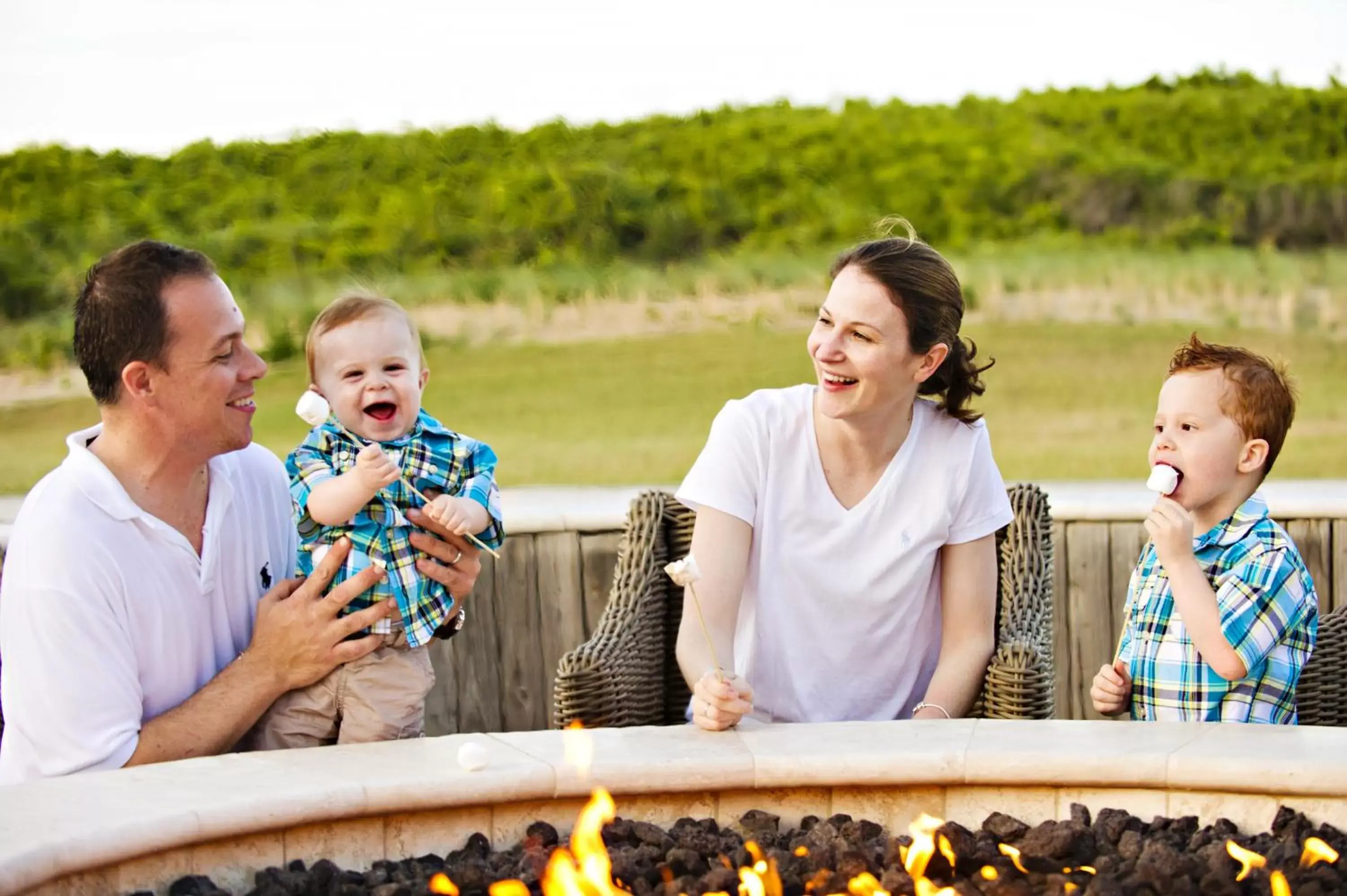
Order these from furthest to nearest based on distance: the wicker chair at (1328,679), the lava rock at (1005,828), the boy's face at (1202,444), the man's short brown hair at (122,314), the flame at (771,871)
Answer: the wicker chair at (1328,679)
the boy's face at (1202,444)
the man's short brown hair at (122,314)
the lava rock at (1005,828)
the flame at (771,871)

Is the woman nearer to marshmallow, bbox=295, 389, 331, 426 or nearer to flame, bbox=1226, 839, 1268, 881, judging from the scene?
marshmallow, bbox=295, 389, 331, 426

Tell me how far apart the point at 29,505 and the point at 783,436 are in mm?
1346

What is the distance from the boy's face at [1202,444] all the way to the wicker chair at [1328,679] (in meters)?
0.52

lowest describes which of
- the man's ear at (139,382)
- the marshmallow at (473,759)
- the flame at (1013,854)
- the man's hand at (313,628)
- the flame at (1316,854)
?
the flame at (1013,854)

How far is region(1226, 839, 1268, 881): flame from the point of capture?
1.91 metres

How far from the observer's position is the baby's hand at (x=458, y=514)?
2.59 metres

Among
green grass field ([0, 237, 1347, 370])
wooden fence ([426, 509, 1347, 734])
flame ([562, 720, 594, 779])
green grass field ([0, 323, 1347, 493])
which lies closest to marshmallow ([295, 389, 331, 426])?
flame ([562, 720, 594, 779])

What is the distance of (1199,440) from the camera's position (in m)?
2.53

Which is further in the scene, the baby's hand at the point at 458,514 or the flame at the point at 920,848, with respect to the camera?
the baby's hand at the point at 458,514

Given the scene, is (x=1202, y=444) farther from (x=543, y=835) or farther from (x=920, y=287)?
(x=543, y=835)

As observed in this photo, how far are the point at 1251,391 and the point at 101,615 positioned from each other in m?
1.94

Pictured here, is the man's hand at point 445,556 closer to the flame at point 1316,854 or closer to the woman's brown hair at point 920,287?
the woman's brown hair at point 920,287

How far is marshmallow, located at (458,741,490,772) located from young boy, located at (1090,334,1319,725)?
1.11m

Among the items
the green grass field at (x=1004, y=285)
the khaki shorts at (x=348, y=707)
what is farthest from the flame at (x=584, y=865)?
the green grass field at (x=1004, y=285)
